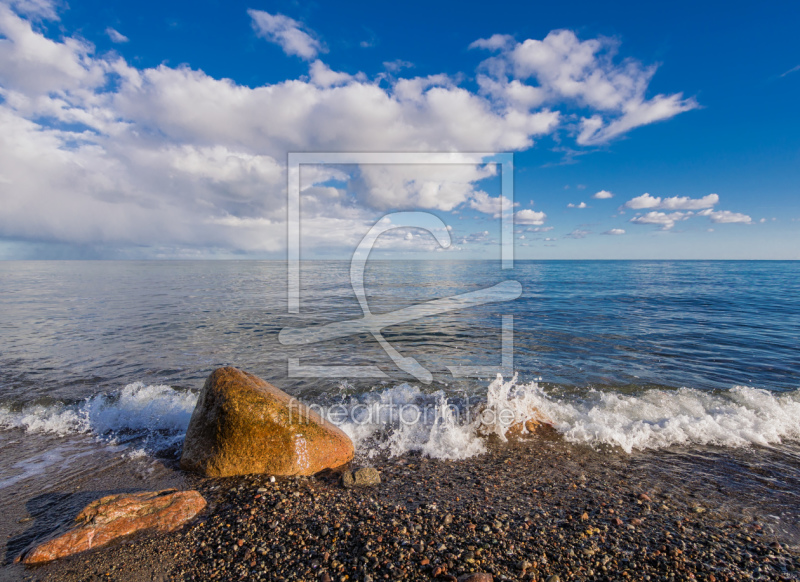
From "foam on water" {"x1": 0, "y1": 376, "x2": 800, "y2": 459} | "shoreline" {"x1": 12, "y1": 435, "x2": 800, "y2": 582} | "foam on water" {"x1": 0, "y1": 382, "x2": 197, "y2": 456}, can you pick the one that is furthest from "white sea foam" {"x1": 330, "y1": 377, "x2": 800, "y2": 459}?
"foam on water" {"x1": 0, "y1": 382, "x2": 197, "y2": 456}

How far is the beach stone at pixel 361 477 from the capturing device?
558 centimetres

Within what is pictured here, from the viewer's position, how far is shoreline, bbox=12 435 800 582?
12.5 ft

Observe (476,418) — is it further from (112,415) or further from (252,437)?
(112,415)

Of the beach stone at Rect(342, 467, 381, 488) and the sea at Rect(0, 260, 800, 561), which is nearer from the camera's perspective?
the beach stone at Rect(342, 467, 381, 488)

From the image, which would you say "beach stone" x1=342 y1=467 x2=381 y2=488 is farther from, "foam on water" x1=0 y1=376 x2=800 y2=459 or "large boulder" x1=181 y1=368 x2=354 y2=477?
"foam on water" x1=0 y1=376 x2=800 y2=459

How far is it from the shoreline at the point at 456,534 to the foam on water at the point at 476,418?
1.27 meters

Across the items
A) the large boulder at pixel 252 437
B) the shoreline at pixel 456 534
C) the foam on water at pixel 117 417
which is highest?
the large boulder at pixel 252 437

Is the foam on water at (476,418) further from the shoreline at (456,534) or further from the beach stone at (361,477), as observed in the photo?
the shoreline at (456,534)

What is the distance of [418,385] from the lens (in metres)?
10.6

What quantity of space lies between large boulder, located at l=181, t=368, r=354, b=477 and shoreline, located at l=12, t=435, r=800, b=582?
262 millimetres

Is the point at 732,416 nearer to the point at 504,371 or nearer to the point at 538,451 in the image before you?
the point at 538,451

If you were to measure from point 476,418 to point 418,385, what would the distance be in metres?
3.05

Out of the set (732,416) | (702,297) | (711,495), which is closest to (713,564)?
(711,495)
